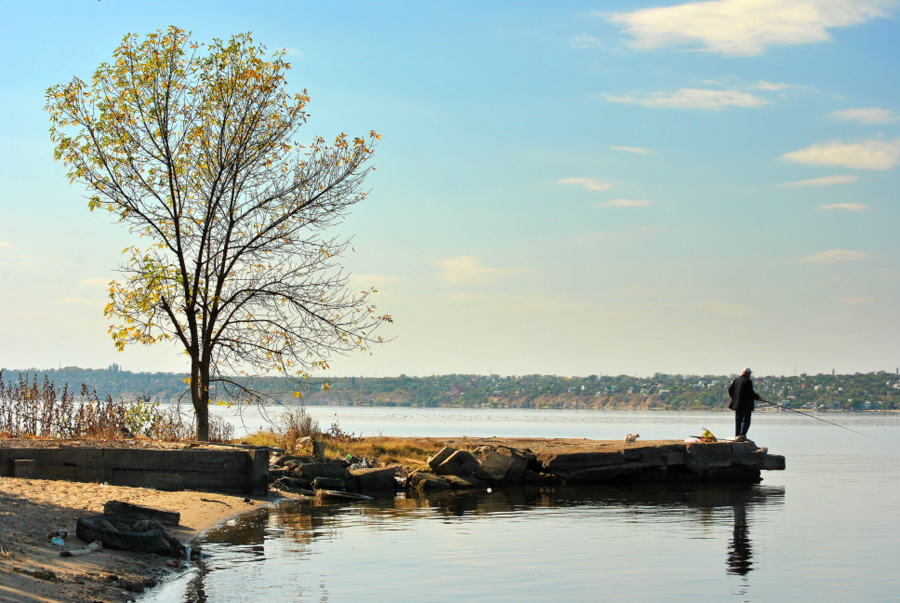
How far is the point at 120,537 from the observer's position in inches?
419

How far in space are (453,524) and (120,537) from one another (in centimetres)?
677

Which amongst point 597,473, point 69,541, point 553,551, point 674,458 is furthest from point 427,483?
point 69,541

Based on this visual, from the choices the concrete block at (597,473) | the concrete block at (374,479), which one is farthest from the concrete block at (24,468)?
the concrete block at (597,473)

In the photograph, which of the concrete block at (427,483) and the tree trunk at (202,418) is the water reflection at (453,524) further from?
the tree trunk at (202,418)

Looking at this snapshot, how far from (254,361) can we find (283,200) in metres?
3.65

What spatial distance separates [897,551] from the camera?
46.8 feet

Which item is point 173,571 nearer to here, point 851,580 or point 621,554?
point 621,554

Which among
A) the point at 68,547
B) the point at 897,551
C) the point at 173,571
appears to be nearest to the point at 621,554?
the point at 897,551

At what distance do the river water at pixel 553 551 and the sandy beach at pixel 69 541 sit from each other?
42cm

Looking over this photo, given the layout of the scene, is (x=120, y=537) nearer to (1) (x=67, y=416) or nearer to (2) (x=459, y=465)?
(1) (x=67, y=416)

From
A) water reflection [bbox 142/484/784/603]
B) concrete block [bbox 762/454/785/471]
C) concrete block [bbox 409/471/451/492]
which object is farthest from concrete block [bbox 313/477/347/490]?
concrete block [bbox 762/454/785/471]

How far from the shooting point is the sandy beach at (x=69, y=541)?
8344 mm

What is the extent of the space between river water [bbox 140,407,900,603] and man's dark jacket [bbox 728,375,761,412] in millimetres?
3275

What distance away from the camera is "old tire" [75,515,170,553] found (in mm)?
10555
